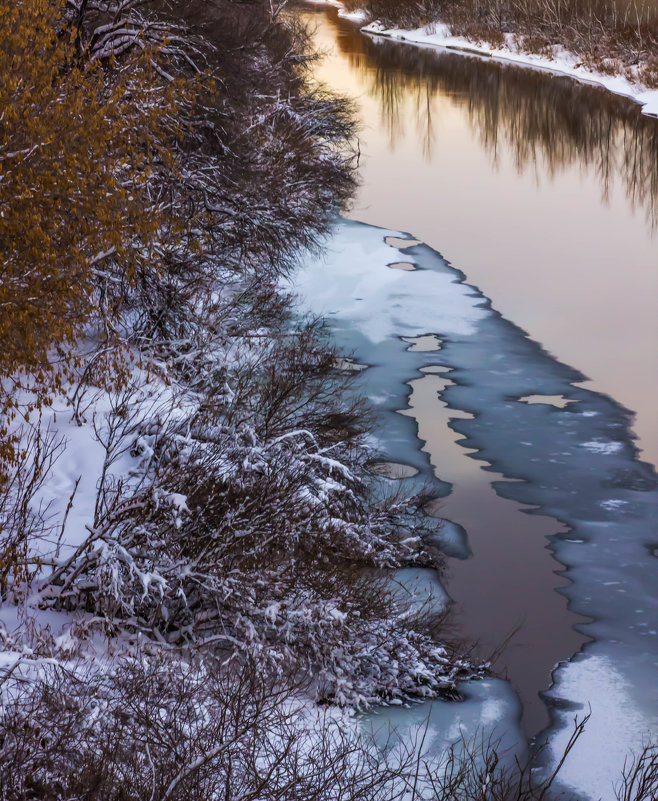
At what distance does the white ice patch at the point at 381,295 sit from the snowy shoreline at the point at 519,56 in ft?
58.4

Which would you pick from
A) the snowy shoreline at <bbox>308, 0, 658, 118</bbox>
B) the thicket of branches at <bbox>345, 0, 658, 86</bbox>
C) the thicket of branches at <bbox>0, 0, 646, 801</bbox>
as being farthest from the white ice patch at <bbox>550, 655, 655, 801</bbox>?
the thicket of branches at <bbox>345, 0, 658, 86</bbox>

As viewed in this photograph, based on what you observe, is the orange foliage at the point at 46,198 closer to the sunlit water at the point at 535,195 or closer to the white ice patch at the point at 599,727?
the white ice patch at the point at 599,727

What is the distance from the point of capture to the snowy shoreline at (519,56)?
37.6 m

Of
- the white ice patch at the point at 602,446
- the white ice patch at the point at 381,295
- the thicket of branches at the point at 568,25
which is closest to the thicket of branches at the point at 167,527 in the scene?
the white ice patch at the point at 602,446

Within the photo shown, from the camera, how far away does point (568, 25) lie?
1799 inches

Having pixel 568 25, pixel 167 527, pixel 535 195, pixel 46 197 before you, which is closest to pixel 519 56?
pixel 568 25

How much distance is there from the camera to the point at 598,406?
14.0 m

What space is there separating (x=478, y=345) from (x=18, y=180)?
8.56m

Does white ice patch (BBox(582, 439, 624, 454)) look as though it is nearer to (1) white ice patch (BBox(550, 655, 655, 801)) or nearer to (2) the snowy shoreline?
(1) white ice patch (BBox(550, 655, 655, 801))

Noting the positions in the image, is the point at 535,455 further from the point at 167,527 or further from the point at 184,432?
the point at 167,527

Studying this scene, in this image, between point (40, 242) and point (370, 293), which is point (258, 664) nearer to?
point (40, 242)

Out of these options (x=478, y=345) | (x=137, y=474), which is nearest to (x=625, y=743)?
(x=137, y=474)

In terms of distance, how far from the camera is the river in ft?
30.4

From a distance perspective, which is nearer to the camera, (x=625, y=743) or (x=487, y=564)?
(x=625, y=743)
